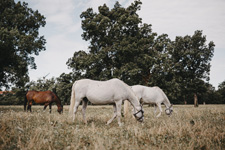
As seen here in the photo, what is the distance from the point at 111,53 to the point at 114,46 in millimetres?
1797

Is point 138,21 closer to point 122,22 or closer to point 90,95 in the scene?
point 122,22

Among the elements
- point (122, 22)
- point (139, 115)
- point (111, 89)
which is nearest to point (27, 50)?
point (122, 22)

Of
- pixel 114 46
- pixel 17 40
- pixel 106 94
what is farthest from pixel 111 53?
pixel 106 94

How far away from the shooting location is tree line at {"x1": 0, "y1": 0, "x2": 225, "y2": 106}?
18578 millimetres

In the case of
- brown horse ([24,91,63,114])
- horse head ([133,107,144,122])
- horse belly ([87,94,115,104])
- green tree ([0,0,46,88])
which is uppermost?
green tree ([0,0,46,88])

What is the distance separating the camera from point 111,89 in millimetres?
7305

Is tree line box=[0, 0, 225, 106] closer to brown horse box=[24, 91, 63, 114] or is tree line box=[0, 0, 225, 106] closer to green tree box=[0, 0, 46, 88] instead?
green tree box=[0, 0, 46, 88]

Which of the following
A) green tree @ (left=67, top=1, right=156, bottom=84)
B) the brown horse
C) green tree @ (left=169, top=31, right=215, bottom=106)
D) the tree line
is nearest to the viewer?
the brown horse

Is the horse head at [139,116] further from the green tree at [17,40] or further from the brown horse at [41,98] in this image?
the green tree at [17,40]

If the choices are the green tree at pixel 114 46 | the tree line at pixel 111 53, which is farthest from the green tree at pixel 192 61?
the green tree at pixel 114 46

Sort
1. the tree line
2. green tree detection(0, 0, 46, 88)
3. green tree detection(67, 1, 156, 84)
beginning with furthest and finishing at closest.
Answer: green tree detection(67, 1, 156, 84), the tree line, green tree detection(0, 0, 46, 88)

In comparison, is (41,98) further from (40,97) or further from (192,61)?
(192,61)

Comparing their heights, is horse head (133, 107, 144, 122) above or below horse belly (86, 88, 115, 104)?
below

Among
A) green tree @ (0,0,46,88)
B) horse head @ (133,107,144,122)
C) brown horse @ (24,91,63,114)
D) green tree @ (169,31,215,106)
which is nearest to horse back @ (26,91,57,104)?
brown horse @ (24,91,63,114)
